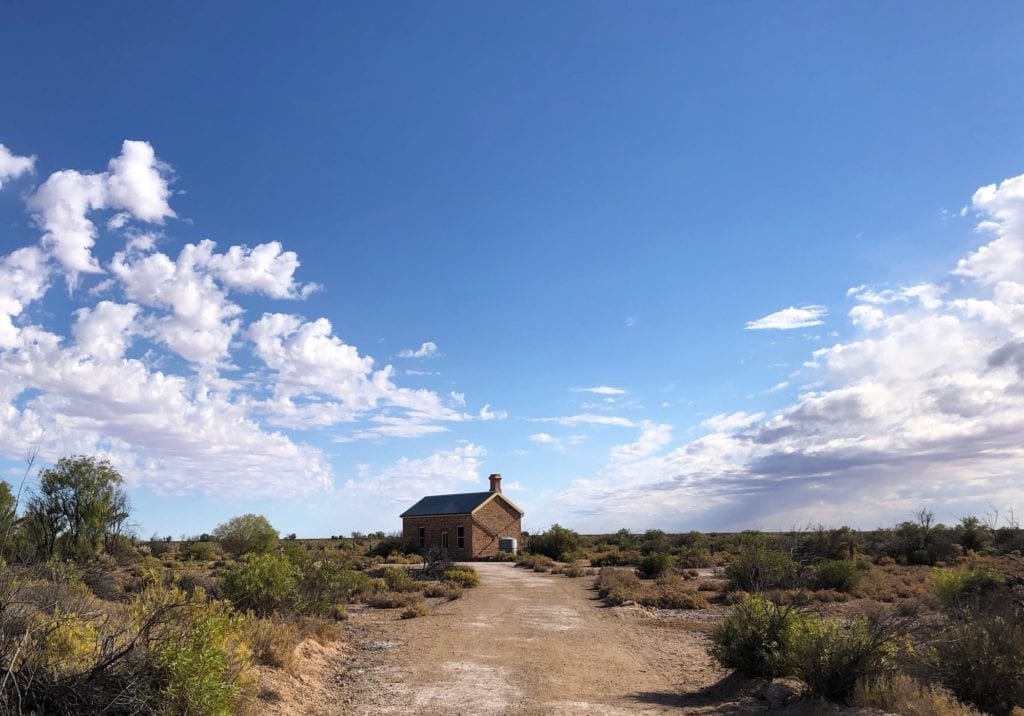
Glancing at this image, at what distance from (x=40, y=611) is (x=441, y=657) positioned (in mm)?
7788

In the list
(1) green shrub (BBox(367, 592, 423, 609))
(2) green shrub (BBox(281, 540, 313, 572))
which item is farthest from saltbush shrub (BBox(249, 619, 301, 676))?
(1) green shrub (BBox(367, 592, 423, 609))

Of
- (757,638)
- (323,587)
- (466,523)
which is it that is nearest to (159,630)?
(757,638)

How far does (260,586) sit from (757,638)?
370 inches

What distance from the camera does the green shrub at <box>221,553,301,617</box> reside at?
13625 millimetres

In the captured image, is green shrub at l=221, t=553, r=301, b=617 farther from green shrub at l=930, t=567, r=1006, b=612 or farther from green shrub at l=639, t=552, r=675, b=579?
green shrub at l=639, t=552, r=675, b=579

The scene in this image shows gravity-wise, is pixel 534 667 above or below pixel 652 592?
above

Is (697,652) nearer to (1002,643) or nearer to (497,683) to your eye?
(497,683)

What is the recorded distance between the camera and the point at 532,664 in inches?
492

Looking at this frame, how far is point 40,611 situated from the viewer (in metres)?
6.99

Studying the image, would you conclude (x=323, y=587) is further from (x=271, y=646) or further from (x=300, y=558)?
(x=271, y=646)

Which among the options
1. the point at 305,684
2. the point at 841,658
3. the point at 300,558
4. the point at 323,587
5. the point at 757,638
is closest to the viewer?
the point at 841,658

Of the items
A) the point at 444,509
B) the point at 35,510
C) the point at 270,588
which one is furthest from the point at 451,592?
the point at 444,509

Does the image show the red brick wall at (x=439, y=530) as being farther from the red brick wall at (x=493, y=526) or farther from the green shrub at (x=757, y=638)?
the green shrub at (x=757, y=638)

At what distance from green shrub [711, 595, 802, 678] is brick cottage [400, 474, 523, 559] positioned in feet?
117
